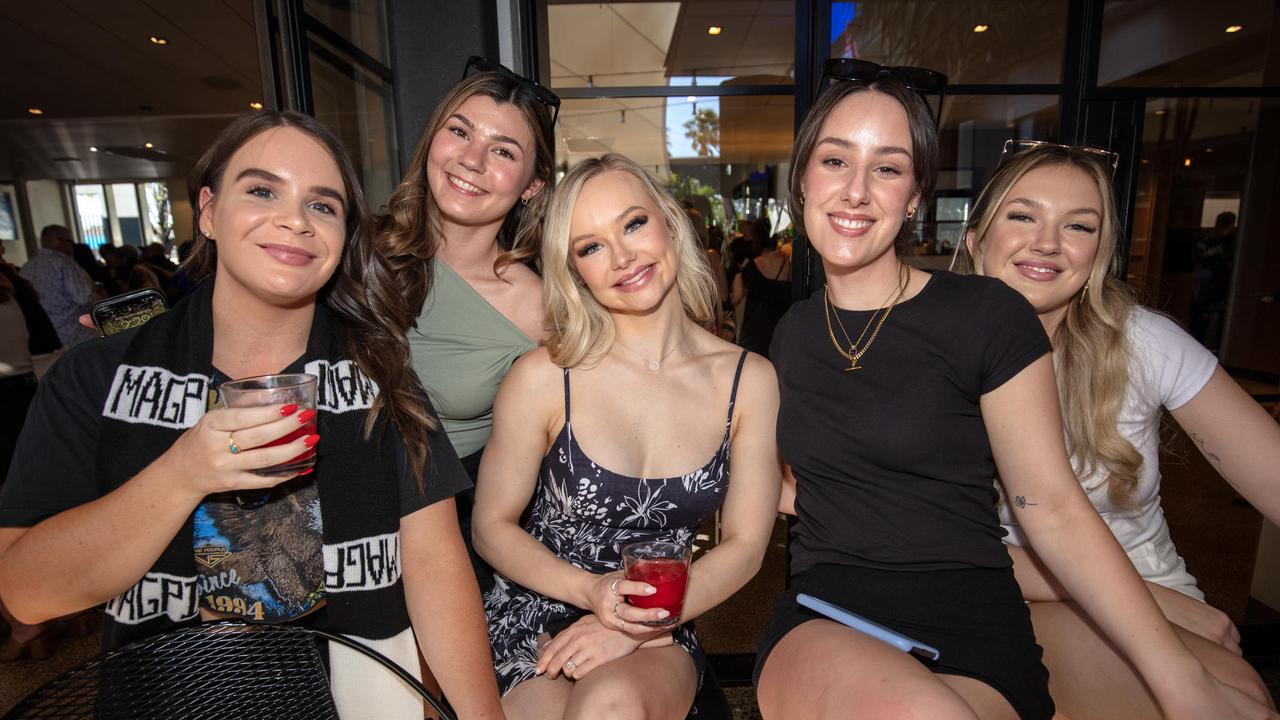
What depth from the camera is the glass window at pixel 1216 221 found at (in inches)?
315

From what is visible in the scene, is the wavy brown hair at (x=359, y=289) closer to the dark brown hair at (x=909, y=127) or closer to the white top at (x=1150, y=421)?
the dark brown hair at (x=909, y=127)

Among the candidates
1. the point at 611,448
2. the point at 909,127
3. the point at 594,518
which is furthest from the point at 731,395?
the point at 909,127

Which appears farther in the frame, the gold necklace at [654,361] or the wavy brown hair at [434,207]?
the wavy brown hair at [434,207]

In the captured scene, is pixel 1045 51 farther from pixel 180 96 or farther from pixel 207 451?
pixel 180 96

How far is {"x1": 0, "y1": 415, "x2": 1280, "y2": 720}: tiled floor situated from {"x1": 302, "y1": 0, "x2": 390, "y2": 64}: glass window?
2.55 m

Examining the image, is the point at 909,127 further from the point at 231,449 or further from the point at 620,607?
the point at 231,449

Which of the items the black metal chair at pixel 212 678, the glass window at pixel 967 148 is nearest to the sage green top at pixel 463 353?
the black metal chair at pixel 212 678

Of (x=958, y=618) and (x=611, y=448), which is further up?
(x=611, y=448)

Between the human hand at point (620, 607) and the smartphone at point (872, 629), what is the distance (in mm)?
318

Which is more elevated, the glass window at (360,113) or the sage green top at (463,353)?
the glass window at (360,113)

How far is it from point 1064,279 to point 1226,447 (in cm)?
53

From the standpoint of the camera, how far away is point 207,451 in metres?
1.07

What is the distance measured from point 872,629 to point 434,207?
1699 millimetres

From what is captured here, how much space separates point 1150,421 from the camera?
1654mm
